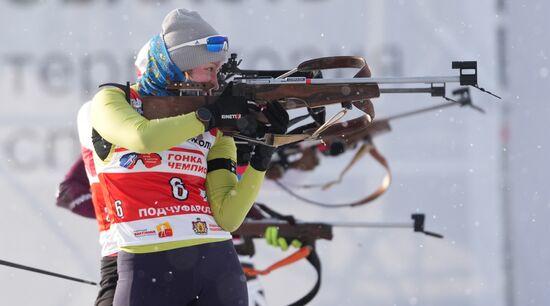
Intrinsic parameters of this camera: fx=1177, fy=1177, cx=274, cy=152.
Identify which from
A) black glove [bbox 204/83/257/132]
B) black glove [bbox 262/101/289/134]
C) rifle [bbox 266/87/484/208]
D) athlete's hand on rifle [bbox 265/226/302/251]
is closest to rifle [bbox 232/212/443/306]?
athlete's hand on rifle [bbox 265/226/302/251]

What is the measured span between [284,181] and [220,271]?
331cm

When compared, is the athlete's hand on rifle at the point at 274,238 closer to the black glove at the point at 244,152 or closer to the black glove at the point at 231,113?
the black glove at the point at 244,152

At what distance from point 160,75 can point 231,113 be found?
282mm

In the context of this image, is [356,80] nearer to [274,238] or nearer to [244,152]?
[244,152]

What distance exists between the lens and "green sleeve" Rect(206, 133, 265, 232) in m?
3.65

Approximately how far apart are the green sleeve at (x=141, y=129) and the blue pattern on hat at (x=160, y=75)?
0.55 feet

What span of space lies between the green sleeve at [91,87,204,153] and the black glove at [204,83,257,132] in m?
0.07

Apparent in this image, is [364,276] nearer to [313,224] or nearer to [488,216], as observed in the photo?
[488,216]

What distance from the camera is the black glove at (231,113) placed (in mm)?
3477

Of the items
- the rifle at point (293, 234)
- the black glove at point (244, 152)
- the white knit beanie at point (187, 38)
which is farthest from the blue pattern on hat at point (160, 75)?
the rifle at point (293, 234)

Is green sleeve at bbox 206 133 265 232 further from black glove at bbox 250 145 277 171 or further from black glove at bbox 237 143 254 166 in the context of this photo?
black glove at bbox 237 143 254 166

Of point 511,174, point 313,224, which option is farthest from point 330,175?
point 313,224

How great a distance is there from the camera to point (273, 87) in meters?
3.66

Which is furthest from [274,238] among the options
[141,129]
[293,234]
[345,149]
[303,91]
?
[141,129]
